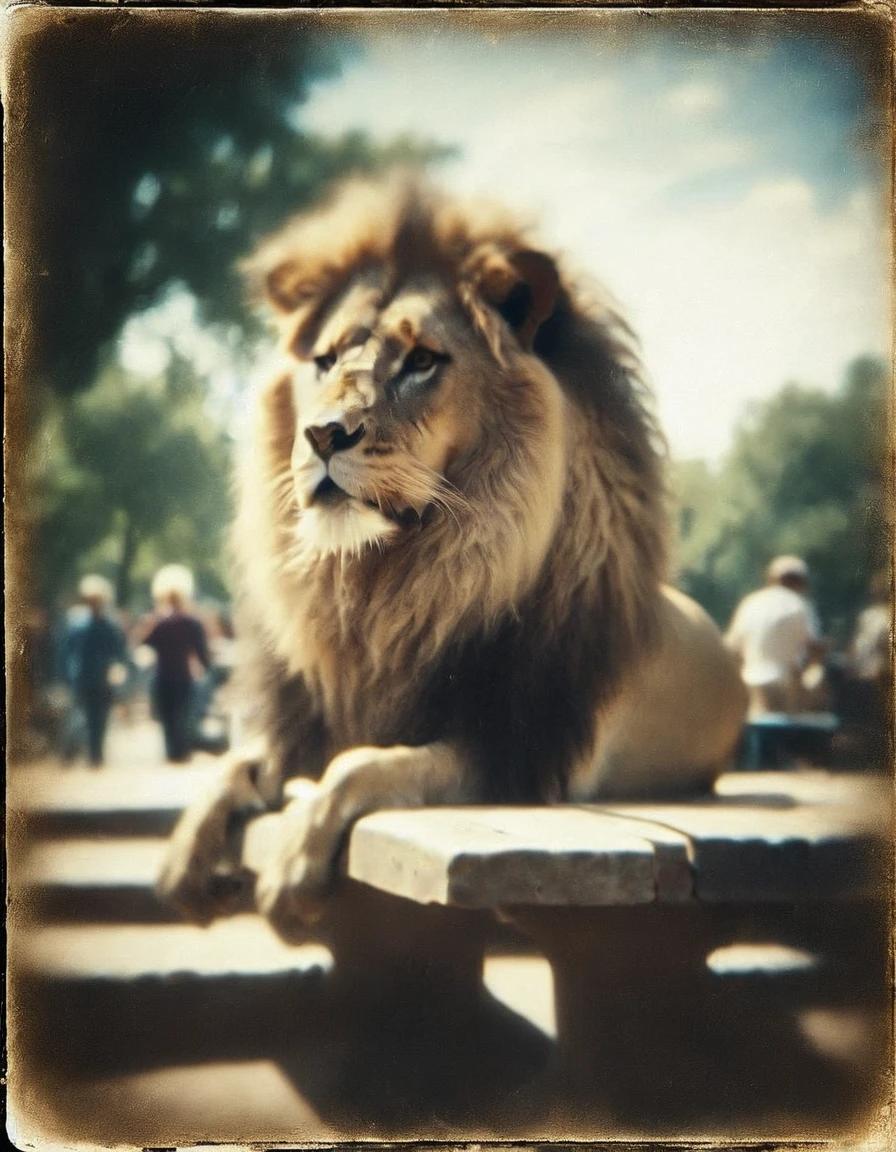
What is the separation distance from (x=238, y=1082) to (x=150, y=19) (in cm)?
197

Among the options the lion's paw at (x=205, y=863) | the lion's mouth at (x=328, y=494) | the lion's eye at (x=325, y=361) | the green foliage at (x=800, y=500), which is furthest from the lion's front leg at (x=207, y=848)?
the green foliage at (x=800, y=500)

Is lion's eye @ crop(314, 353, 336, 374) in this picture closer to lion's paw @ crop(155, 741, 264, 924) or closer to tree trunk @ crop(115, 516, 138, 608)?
tree trunk @ crop(115, 516, 138, 608)

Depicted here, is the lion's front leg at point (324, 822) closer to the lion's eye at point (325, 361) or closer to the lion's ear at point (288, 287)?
the lion's eye at point (325, 361)

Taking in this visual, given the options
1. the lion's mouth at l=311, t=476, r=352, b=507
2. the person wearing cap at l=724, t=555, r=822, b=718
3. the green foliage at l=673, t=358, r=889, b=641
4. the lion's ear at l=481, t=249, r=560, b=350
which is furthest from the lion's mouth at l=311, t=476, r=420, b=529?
the person wearing cap at l=724, t=555, r=822, b=718

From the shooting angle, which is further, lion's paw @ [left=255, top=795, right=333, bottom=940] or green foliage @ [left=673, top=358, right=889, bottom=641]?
green foliage @ [left=673, top=358, right=889, bottom=641]

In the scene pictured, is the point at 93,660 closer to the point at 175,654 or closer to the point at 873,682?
the point at 175,654

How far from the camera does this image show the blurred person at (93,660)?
2490 mm

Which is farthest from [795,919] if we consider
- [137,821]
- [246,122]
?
[246,122]

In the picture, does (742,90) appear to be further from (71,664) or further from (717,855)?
(71,664)

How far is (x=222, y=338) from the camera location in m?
2.73

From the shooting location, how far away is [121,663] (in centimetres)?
265

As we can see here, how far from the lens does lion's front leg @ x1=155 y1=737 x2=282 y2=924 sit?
2.33 meters

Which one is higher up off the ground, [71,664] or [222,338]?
[222,338]

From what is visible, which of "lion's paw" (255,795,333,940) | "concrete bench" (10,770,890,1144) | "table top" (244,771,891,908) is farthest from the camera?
"concrete bench" (10,770,890,1144)
